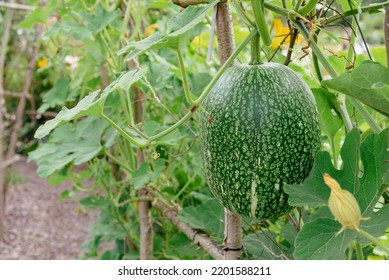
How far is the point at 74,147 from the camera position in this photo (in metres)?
1.35

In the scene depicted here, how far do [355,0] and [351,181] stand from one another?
302 mm

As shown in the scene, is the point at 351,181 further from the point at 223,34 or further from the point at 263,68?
the point at 223,34

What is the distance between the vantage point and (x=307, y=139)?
80cm

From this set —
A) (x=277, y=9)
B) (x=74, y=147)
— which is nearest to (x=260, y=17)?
(x=277, y=9)

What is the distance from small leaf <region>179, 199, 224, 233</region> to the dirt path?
225 cm

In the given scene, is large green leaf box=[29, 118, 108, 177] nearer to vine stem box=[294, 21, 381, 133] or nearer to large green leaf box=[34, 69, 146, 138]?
large green leaf box=[34, 69, 146, 138]

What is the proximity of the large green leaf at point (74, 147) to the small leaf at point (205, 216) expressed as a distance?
27 cm

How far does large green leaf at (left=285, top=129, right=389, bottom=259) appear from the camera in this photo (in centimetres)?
73

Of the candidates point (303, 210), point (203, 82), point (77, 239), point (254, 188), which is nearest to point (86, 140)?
point (203, 82)

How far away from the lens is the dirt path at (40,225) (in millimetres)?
3428

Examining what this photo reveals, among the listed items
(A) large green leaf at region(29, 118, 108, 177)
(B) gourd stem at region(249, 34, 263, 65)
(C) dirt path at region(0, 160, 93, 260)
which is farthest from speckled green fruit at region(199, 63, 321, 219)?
(C) dirt path at region(0, 160, 93, 260)

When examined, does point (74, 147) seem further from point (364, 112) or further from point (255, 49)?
point (364, 112)

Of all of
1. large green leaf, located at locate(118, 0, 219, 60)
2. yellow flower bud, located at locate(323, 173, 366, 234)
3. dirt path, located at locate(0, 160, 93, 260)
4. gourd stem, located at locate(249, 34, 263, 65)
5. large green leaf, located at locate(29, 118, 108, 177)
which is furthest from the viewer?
dirt path, located at locate(0, 160, 93, 260)

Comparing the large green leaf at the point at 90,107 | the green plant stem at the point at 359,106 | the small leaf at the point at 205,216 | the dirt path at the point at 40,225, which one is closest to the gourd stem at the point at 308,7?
the green plant stem at the point at 359,106
